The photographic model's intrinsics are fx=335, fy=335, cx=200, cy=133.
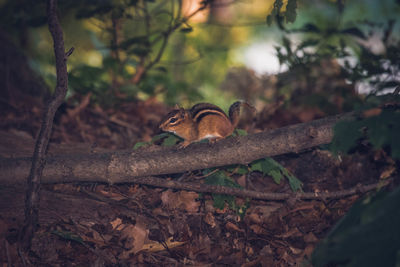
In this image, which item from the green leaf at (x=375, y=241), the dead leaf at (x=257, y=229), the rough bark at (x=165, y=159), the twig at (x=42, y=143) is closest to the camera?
the green leaf at (x=375, y=241)

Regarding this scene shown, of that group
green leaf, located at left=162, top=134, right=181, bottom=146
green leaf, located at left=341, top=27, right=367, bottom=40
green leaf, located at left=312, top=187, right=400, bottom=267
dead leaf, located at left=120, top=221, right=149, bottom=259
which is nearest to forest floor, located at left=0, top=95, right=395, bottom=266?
dead leaf, located at left=120, top=221, right=149, bottom=259

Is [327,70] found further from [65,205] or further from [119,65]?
[65,205]

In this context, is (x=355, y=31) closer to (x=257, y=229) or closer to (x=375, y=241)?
(x=257, y=229)

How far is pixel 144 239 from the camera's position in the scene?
3.19 meters

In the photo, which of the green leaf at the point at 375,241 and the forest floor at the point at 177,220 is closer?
the green leaf at the point at 375,241

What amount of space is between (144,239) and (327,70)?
5467 millimetres

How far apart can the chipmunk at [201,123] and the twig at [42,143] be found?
1.27 m

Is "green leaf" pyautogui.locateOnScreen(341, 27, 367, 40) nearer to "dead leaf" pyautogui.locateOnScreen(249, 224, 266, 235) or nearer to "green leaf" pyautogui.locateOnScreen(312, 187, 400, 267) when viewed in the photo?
"dead leaf" pyautogui.locateOnScreen(249, 224, 266, 235)

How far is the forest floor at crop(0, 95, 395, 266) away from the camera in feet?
10.0

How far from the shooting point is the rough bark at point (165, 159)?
129 inches

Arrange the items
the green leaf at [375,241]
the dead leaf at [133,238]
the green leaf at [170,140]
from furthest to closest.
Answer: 1. the green leaf at [170,140]
2. the dead leaf at [133,238]
3. the green leaf at [375,241]

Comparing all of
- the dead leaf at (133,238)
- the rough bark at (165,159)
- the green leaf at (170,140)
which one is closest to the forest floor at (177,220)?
the dead leaf at (133,238)

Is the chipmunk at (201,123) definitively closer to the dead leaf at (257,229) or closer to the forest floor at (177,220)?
the forest floor at (177,220)

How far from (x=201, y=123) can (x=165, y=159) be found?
757 millimetres
